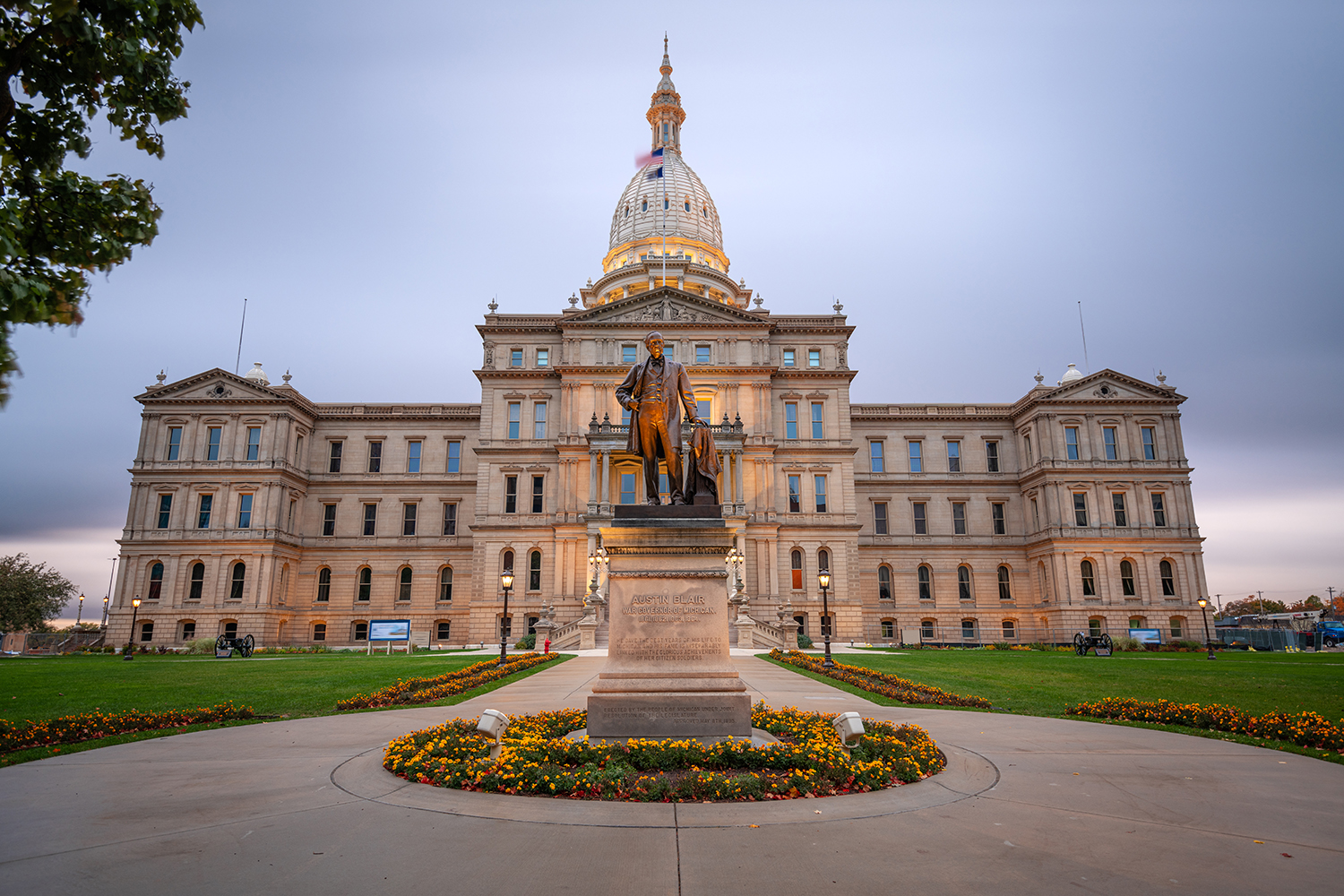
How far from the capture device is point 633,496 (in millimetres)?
52594

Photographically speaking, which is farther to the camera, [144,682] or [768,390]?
[768,390]

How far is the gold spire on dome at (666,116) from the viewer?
84062 millimetres

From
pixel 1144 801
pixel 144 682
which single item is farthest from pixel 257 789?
pixel 144 682

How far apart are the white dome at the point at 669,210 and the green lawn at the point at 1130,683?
5250 centimetres

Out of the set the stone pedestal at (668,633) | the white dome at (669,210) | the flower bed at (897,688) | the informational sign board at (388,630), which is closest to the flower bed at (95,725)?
the stone pedestal at (668,633)

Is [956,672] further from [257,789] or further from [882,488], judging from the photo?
[882,488]

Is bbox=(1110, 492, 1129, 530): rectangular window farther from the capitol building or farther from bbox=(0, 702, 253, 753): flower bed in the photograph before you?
bbox=(0, 702, 253, 753): flower bed

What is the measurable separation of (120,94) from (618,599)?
783cm

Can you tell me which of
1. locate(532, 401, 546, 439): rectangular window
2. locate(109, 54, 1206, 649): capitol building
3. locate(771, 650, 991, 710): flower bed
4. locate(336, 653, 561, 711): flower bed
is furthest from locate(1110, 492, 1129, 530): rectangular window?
locate(336, 653, 561, 711): flower bed

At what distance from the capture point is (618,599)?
9445 mm

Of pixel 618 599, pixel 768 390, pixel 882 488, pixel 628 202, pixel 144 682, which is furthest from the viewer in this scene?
pixel 628 202

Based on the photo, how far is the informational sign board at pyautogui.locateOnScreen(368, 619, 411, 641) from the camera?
40812 millimetres

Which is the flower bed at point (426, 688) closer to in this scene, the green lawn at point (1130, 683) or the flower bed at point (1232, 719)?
the green lawn at point (1130, 683)

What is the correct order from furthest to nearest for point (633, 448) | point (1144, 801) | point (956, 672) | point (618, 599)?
1. point (956, 672)
2. point (633, 448)
3. point (618, 599)
4. point (1144, 801)
